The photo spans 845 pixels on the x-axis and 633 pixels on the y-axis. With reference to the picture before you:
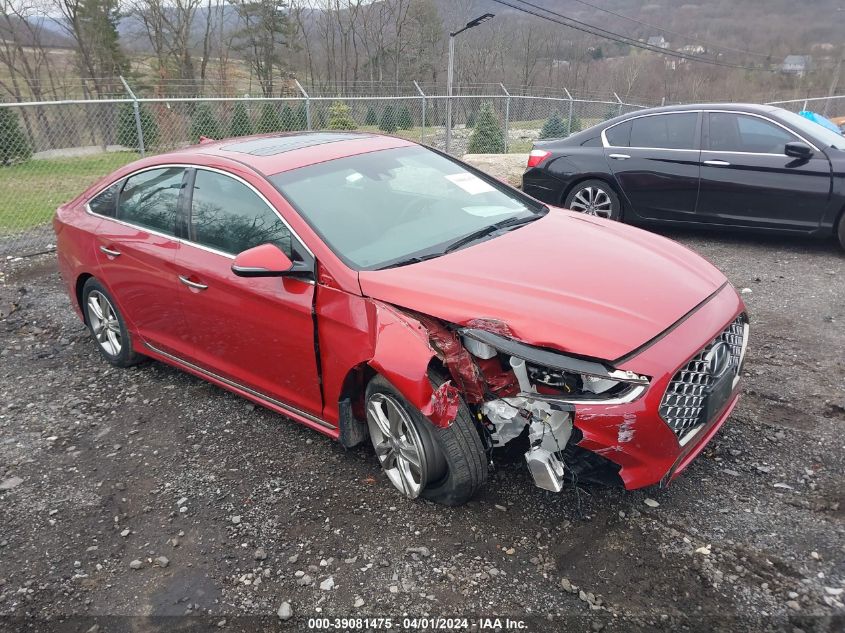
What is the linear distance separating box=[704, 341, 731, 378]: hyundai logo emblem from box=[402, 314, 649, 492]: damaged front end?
465 millimetres

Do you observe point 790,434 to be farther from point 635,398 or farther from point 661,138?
point 661,138

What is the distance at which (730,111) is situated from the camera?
675 cm

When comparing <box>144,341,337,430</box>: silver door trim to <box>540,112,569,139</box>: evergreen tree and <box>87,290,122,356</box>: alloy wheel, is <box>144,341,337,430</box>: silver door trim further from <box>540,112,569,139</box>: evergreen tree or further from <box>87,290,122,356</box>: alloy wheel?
<box>540,112,569,139</box>: evergreen tree

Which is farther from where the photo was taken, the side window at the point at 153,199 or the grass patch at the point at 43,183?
the grass patch at the point at 43,183

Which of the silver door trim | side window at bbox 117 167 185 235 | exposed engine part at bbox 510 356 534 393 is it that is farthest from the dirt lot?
side window at bbox 117 167 185 235

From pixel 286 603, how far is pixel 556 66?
42.1m

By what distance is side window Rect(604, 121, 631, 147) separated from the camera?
23.9 ft

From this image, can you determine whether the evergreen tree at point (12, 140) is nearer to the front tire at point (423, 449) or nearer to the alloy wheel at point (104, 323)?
the alloy wheel at point (104, 323)

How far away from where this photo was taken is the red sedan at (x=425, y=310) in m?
2.56

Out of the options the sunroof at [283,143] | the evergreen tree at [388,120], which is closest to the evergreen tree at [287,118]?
the evergreen tree at [388,120]

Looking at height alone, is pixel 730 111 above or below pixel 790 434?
above

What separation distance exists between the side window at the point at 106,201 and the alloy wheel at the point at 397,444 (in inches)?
103

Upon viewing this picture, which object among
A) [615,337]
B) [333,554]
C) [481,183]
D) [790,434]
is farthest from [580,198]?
[333,554]

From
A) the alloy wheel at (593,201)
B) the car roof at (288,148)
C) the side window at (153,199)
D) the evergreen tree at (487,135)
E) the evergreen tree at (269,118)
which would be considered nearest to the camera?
the car roof at (288,148)
